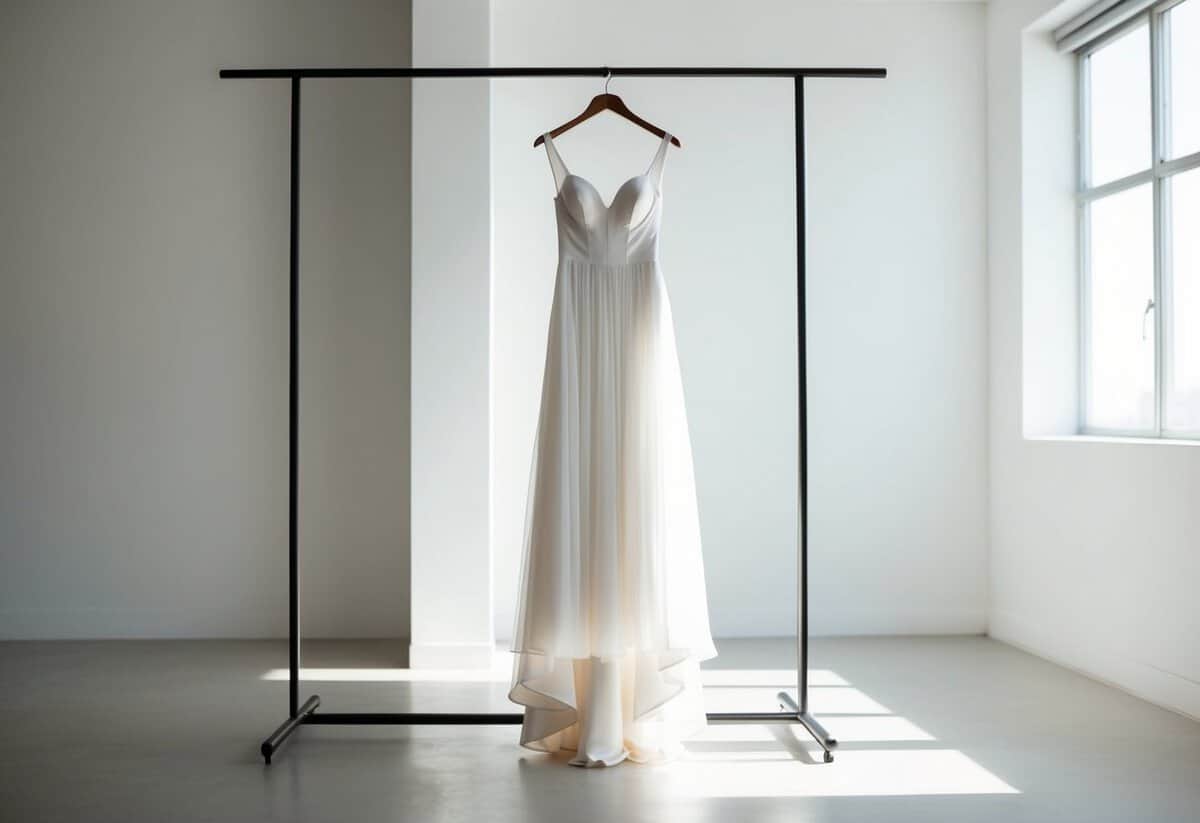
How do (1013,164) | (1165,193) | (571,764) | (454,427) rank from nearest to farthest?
1. (571,764)
2. (1165,193)
3. (454,427)
4. (1013,164)

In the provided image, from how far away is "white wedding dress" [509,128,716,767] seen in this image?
2.98 m

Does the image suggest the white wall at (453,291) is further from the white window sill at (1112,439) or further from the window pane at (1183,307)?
the window pane at (1183,307)

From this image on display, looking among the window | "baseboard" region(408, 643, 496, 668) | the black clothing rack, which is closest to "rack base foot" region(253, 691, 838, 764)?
the black clothing rack

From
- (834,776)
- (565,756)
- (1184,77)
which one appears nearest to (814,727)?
(834,776)

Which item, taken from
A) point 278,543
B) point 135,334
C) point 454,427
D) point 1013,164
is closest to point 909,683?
point 454,427

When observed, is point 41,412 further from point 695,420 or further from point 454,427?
point 695,420

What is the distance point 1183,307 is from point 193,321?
4.35m

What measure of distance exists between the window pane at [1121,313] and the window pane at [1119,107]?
0.13m

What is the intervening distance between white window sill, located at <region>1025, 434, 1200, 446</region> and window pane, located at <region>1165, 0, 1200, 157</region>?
3.56ft

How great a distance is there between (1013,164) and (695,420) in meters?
1.90

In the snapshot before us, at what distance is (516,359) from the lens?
16.1ft

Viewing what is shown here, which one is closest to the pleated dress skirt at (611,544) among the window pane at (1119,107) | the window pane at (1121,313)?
the window pane at (1121,313)

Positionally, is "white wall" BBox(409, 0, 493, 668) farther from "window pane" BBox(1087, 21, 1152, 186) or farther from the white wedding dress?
"window pane" BBox(1087, 21, 1152, 186)

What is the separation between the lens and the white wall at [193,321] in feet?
16.4
